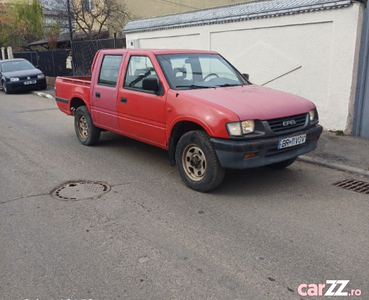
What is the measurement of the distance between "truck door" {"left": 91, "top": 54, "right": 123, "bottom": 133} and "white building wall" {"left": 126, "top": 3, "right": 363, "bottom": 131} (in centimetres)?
437

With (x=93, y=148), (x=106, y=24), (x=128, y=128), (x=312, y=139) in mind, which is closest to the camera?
(x=312, y=139)

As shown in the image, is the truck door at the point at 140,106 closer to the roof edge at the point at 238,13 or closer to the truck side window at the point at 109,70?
the truck side window at the point at 109,70

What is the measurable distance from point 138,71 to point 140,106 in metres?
0.62

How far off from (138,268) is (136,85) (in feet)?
11.1

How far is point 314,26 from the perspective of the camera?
851 centimetres

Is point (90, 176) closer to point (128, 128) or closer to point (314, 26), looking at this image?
point (128, 128)

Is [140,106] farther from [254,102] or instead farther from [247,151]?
[247,151]

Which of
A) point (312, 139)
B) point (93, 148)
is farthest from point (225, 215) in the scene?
point (93, 148)

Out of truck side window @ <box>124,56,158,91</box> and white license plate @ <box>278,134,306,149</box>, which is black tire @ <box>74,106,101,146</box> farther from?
white license plate @ <box>278,134,306,149</box>

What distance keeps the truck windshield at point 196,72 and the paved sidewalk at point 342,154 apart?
1.86 meters

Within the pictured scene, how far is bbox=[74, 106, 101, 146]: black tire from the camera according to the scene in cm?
744

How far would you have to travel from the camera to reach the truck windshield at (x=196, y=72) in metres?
5.70

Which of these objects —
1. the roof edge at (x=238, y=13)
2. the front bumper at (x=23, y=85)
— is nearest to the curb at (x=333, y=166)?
the roof edge at (x=238, y=13)

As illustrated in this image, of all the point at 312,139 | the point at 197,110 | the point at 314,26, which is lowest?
the point at 312,139
